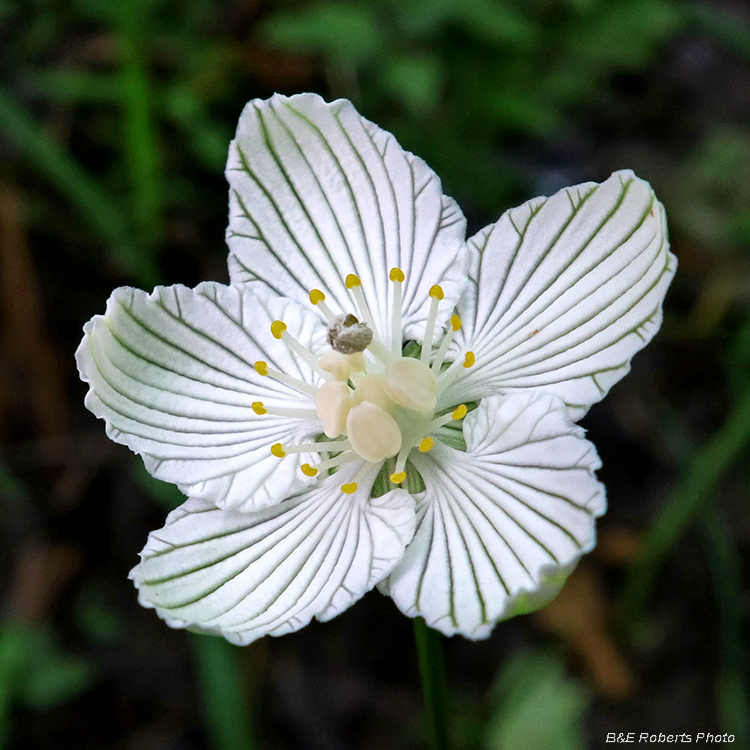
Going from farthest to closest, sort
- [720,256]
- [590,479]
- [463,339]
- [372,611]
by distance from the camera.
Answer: [720,256] < [372,611] < [463,339] < [590,479]

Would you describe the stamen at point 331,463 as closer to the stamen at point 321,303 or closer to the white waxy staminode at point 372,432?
the white waxy staminode at point 372,432

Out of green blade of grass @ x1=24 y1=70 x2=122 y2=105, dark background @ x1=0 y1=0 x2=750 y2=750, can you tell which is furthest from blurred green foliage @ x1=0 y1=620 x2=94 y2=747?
green blade of grass @ x1=24 y1=70 x2=122 y2=105

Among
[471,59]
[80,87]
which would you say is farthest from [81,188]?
[471,59]

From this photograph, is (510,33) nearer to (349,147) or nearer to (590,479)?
(349,147)

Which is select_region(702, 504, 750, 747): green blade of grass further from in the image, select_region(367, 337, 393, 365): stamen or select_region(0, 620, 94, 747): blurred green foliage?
select_region(0, 620, 94, 747): blurred green foliage

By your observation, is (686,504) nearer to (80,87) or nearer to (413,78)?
(413,78)

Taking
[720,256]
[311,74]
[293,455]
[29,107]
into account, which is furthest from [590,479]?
[29,107]
